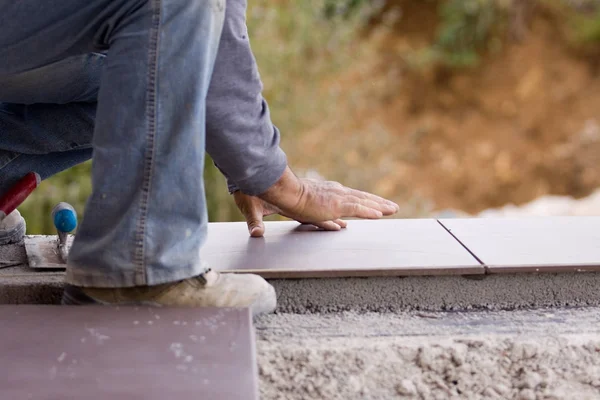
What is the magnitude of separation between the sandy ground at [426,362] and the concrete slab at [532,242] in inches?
7.0

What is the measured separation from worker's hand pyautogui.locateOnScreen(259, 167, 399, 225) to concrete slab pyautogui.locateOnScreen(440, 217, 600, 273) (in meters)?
0.26

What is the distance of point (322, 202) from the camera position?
6.27ft

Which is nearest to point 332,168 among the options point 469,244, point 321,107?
point 321,107

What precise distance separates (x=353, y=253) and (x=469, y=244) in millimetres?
315

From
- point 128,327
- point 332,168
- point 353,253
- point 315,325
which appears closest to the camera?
point 128,327

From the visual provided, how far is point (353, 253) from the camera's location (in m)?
1.90

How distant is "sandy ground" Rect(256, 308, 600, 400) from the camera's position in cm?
151

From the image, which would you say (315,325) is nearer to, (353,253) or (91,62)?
(353,253)

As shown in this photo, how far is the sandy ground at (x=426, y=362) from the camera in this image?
1.51 meters

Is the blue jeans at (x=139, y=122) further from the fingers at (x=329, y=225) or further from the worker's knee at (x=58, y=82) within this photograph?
the fingers at (x=329, y=225)

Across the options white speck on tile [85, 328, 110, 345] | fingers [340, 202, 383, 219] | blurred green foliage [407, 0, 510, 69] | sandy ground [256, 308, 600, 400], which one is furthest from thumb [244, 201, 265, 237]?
blurred green foliage [407, 0, 510, 69]

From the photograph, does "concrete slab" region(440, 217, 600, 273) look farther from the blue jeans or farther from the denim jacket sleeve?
the blue jeans

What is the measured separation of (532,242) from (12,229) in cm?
132

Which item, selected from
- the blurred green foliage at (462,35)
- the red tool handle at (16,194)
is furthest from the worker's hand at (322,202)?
the blurred green foliage at (462,35)
